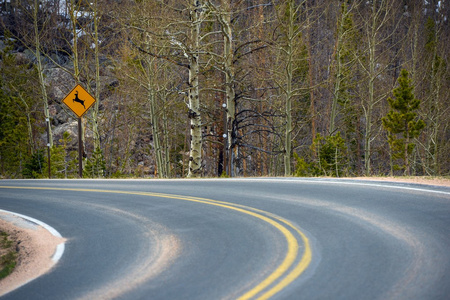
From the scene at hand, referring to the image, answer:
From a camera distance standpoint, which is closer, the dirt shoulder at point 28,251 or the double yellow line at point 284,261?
the double yellow line at point 284,261

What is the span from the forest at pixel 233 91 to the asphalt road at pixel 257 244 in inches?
355

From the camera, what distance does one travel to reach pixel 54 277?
19.1 ft

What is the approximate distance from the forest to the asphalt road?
901 centimetres

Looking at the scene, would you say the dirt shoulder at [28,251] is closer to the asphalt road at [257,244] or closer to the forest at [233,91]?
the asphalt road at [257,244]

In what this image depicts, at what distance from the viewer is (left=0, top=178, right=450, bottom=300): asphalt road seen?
16.3ft

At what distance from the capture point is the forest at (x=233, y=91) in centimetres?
2286

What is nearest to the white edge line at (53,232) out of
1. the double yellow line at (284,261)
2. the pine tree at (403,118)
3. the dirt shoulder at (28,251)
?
the dirt shoulder at (28,251)

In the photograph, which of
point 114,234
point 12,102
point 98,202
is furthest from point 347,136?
point 114,234

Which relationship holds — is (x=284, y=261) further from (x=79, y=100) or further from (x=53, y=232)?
(x=79, y=100)

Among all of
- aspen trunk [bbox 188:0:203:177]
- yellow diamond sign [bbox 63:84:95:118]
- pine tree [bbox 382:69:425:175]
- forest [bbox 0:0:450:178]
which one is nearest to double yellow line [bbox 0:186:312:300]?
forest [bbox 0:0:450:178]

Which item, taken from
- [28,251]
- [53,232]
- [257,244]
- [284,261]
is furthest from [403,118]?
[28,251]

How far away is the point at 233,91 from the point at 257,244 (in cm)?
1630

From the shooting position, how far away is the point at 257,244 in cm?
668

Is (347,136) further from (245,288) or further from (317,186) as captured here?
(245,288)
